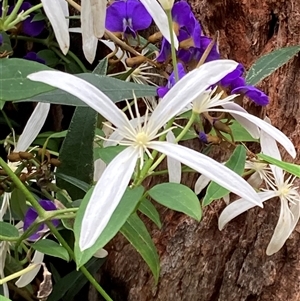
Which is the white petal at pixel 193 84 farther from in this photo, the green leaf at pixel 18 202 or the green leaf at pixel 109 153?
the green leaf at pixel 18 202

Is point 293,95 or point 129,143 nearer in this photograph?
point 129,143

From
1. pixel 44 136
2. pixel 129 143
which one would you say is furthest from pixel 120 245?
pixel 129 143

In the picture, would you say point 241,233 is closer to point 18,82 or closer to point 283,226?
point 283,226

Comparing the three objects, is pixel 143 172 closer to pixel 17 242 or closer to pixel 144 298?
pixel 17 242

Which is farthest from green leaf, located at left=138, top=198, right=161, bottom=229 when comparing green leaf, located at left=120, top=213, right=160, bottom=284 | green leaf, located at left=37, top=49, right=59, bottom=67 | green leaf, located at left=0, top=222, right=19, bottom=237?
green leaf, located at left=37, top=49, right=59, bottom=67

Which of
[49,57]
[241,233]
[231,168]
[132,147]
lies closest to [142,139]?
[132,147]

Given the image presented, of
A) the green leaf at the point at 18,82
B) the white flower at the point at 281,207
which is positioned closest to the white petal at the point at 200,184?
the white flower at the point at 281,207
